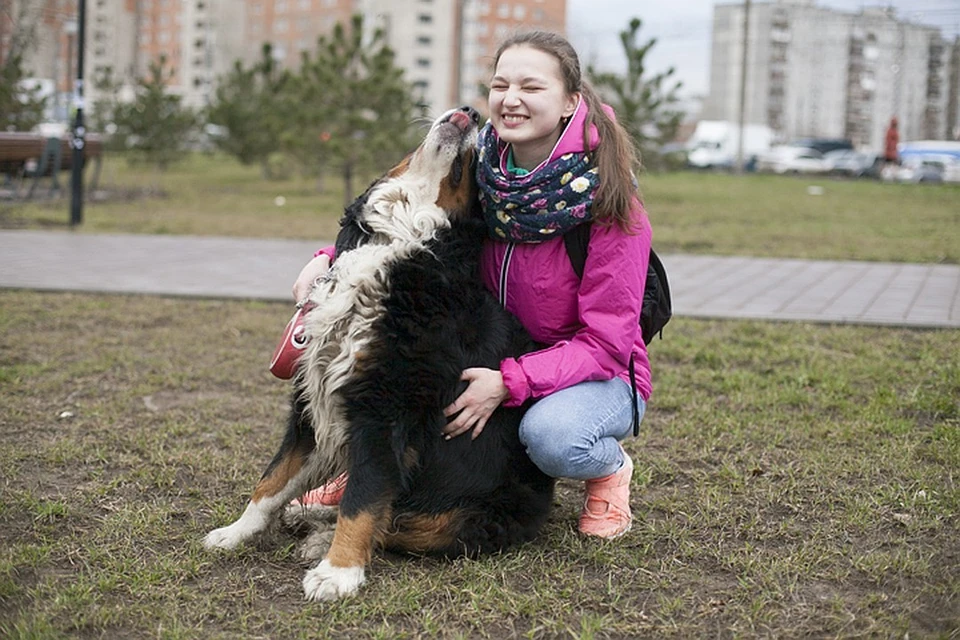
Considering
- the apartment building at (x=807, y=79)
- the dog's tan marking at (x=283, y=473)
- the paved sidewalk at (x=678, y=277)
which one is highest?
the apartment building at (x=807, y=79)

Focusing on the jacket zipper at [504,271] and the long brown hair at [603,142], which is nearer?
the long brown hair at [603,142]

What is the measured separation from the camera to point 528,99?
116 inches

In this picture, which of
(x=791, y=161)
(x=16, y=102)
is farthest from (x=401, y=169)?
(x=791, y=161)

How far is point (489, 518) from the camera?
2975mm

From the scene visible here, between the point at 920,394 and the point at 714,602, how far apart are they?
104 inches

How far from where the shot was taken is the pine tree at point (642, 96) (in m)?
17.3

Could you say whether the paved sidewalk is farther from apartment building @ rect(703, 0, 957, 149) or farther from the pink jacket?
apartment building @ rect(703, 0, 957, 149)

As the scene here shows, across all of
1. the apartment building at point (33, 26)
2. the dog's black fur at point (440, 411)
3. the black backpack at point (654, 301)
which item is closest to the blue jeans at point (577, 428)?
the dog's black fur at point (440, 411)

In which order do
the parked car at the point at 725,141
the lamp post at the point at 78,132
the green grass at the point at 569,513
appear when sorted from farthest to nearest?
the parked car at the point at 725,141 → the lamp post at the point at 78,132 → the green grass at the point at 569,513

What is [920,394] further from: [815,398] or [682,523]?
[682,523]

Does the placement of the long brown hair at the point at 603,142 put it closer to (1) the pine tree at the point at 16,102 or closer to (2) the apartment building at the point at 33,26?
(2) the apartment building at the point at 33,26

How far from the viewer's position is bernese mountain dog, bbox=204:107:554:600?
9.03 feet

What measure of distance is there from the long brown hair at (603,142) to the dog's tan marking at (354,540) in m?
1.14

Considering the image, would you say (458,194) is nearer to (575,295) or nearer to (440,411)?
(575,295)
